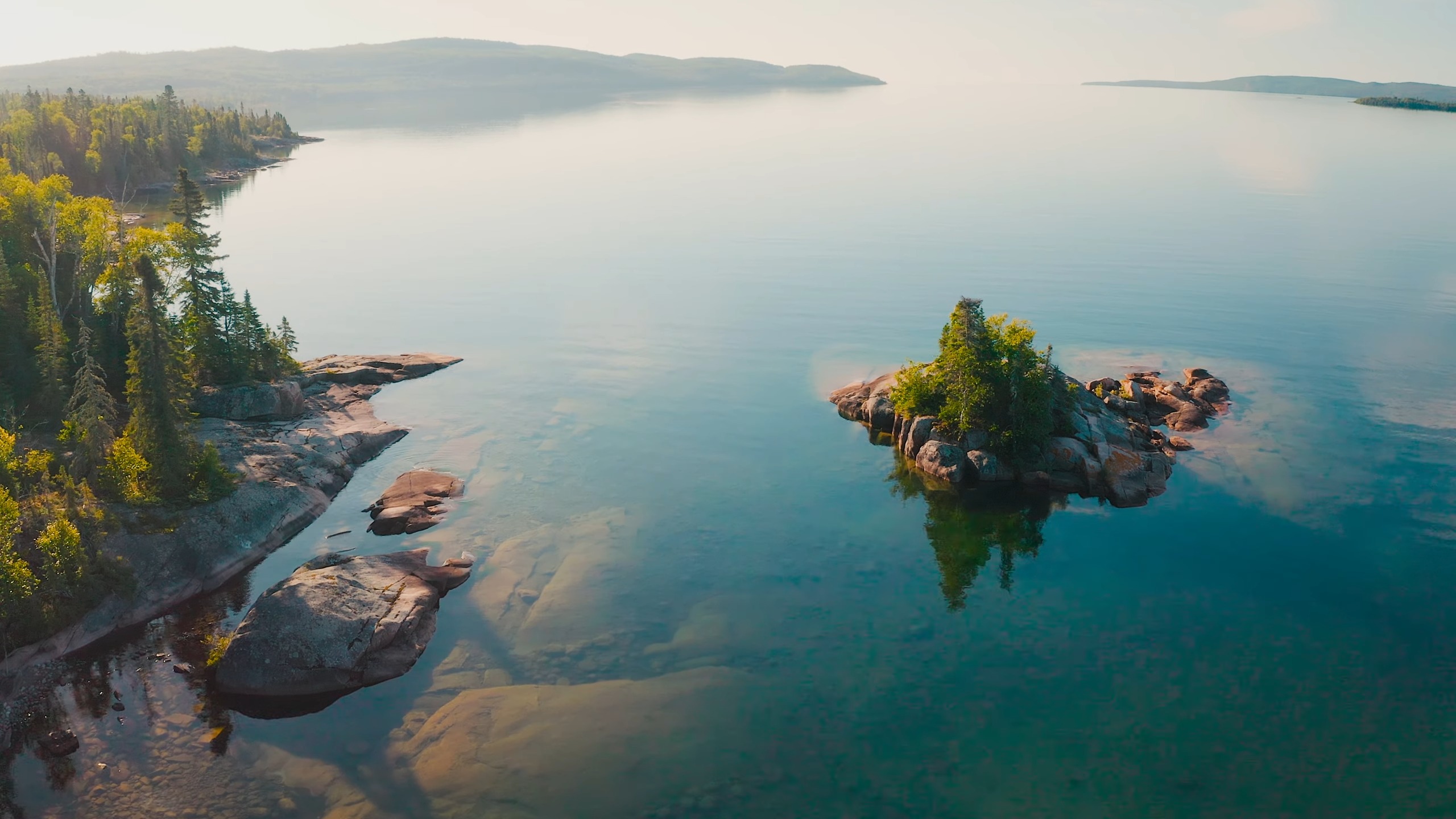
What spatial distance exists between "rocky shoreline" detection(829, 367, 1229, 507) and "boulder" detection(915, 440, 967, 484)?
5cm

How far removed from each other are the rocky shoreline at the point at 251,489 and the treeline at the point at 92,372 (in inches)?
45.0

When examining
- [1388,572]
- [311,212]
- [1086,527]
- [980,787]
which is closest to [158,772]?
[980,787]

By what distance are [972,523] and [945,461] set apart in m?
5.88

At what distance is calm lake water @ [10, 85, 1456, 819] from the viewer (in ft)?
118

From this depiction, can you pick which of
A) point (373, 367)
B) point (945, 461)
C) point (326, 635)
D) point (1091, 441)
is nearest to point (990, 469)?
point (945, 461)

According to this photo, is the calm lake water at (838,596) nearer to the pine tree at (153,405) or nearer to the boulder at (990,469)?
the boulder at (990,469)

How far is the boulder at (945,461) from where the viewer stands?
61.8m

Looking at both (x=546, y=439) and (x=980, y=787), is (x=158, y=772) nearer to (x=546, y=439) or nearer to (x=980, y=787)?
(x=980, y=787)

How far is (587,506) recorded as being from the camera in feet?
191

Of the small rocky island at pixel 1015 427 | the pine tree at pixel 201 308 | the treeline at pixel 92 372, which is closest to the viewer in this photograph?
the treeline at pixel 92 372

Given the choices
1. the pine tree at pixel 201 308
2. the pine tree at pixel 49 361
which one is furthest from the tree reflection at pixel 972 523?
the pine tree at pixel 49 361

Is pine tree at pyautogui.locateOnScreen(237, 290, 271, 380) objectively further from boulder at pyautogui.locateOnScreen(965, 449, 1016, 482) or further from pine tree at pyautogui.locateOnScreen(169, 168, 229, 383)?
boulder at pyautogui.locateOnScreen(965, 449, 1016, 482)

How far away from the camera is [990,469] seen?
2427 inches

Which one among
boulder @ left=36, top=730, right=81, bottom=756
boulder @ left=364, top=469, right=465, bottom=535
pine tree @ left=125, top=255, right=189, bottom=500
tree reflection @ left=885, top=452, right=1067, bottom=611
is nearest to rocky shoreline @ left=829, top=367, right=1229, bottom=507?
tree reflection @ left=885, top=452, right=1067, bottom=611
